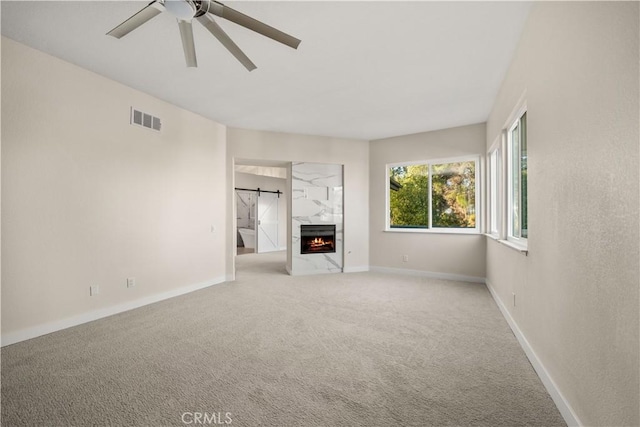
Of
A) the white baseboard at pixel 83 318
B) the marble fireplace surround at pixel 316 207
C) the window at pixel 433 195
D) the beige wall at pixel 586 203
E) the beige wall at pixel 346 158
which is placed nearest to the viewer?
the beige wall at pixel 586 203

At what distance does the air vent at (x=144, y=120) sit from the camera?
387 cm

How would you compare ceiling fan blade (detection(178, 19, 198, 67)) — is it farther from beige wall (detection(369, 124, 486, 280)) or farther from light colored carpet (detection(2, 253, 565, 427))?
beige wall (detection(369, 124, 486, 280))

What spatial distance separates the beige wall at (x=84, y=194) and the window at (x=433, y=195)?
374 cm

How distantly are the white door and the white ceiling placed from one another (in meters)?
5.34

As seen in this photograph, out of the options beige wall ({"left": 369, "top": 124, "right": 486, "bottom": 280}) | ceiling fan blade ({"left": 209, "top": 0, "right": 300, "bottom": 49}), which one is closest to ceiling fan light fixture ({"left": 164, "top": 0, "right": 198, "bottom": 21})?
ceiling fan blade ({"left": 209, "top": 0, "right": 300, "bottom": 49})

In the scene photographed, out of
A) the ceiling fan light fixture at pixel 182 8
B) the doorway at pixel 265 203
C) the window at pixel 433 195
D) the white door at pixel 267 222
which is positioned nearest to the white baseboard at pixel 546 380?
the window at pixel 433 195

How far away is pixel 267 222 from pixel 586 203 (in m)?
8.98

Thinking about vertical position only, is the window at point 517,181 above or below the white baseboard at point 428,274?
above

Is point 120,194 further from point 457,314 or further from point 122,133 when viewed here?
point 457,314

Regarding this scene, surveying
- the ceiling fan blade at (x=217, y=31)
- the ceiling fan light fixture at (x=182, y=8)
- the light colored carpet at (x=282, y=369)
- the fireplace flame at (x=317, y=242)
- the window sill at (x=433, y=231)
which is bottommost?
the light colored carpet at (x=282, y=369)

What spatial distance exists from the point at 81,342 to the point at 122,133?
91.2 inches

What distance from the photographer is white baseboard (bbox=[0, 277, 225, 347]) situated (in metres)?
2.80

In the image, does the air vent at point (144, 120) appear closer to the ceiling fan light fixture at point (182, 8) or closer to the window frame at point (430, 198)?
the ceiling fan light fixture at point (182, 8)

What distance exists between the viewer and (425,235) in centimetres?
576
